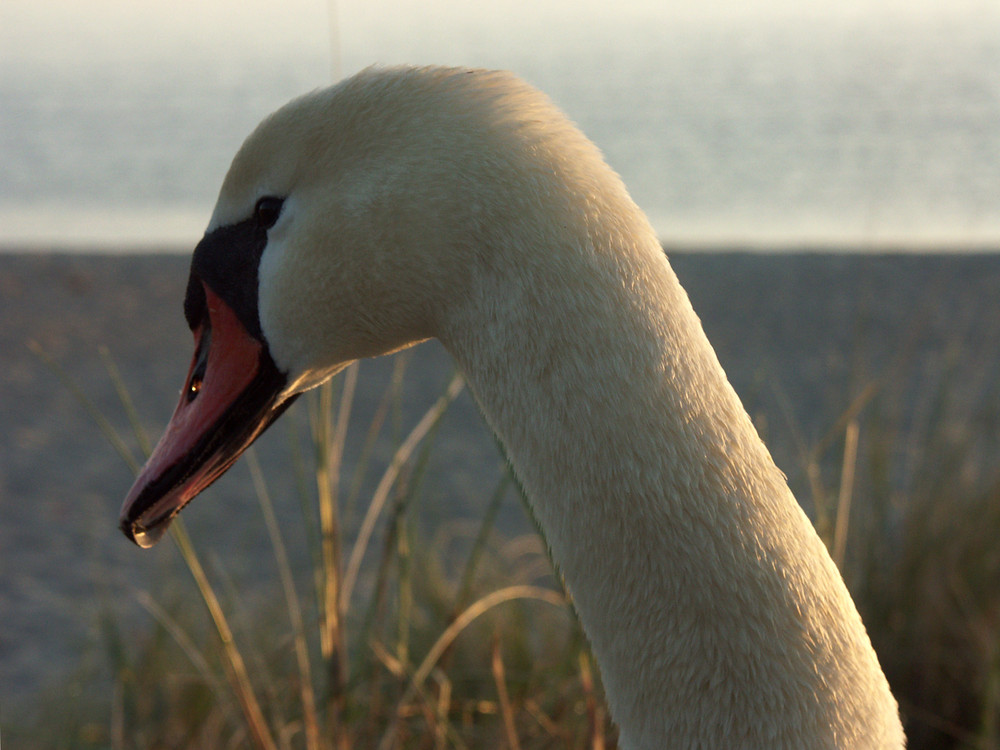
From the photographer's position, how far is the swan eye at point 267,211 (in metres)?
1.53

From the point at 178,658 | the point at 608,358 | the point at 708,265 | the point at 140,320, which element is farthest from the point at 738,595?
the point at 708,265

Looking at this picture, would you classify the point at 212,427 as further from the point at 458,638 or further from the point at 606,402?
the point at 458,638

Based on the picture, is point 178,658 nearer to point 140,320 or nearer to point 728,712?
point 728,712

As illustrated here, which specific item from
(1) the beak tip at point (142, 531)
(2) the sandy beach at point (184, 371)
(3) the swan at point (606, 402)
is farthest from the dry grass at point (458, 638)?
(3) the swan at point (606, 402)

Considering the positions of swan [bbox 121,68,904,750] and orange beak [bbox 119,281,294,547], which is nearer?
swan [bbox 121,68,904,750]

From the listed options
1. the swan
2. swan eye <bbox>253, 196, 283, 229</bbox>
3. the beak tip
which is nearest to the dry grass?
the beak tip

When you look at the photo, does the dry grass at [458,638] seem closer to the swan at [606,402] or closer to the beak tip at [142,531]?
the beak tip at [142,531]

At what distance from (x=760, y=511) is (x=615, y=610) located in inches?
8.2

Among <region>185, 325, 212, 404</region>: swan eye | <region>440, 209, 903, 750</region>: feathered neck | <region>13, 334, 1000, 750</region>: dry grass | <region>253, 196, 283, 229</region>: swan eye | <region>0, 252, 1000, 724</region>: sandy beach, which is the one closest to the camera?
<region>440, 209, 903, 750</region>: feathered neck

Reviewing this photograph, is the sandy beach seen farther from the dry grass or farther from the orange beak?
the orange beak

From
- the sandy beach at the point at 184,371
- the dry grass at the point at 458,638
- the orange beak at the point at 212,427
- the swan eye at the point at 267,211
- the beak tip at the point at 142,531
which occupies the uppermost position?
the swan eye at the point at 267,211

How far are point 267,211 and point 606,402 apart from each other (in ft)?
2.01

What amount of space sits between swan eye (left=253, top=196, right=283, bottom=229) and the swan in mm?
111

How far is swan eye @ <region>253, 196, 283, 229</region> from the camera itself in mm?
1527
